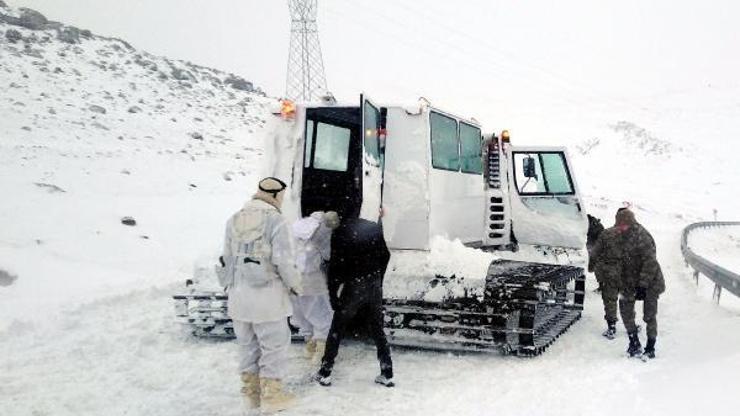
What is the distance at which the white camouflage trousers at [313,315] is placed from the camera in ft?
22.0

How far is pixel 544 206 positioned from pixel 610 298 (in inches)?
86.8

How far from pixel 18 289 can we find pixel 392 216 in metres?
5.66

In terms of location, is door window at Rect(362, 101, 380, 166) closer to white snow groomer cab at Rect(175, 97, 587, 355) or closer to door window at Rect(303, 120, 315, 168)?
white snow groomer cab at Rect(175, 97, 587, 355)

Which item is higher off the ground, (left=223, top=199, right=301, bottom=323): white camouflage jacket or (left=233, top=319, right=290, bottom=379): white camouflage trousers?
(left=223, top=199, right=301, bottom=323): white camouflage jacket

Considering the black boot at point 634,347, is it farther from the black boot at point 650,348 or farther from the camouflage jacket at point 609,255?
the camouflage jacket at point 609,255

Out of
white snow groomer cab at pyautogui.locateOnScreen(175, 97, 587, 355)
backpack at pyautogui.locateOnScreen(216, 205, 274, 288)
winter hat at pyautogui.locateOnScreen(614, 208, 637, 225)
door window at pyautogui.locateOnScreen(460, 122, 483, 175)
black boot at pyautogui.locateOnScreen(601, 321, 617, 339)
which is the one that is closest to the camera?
backpack at pyautogui.locateOnScreen(216, 205, 274, 288)

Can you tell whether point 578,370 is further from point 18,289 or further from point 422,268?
point 18,289

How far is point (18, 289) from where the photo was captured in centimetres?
874

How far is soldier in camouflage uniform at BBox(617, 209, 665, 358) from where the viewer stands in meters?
6.83

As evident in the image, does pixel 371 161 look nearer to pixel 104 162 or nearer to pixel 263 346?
pixel 263 346

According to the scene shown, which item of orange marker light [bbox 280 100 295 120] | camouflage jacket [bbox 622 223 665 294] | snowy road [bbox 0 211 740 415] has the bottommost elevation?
snowy road [bbox 0 211 740 415]

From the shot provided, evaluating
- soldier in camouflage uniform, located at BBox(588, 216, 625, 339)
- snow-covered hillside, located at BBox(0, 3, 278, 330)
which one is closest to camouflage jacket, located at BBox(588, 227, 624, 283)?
soldier in camouflage uniform, located at BBox(588, 216, 625, 339)

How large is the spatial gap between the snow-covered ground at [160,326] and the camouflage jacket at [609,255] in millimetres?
936

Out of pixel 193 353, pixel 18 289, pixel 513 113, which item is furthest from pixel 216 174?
pixel 513 113
